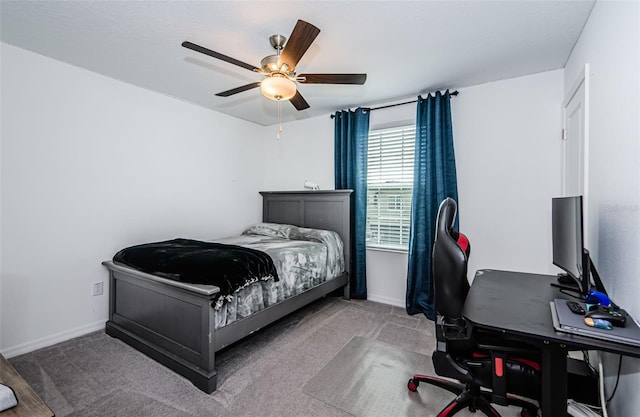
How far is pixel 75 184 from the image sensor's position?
2.61 meters

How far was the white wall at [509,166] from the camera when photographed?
8.75ft

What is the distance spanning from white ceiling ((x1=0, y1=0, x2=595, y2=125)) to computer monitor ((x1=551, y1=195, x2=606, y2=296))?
1.27 meters

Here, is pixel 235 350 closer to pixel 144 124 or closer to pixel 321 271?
pixel 321 271

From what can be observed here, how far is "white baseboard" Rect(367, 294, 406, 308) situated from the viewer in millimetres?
3436

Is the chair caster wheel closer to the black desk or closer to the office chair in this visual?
the office chair

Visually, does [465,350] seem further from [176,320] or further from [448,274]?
[176,320]

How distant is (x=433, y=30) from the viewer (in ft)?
6.73

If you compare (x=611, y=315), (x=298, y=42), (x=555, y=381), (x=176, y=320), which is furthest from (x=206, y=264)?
(x=611, y=315)

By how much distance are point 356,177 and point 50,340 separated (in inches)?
131

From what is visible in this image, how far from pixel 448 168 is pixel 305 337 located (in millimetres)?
2200

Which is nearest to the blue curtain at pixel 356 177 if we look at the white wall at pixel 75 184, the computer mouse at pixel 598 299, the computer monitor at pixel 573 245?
the white wall at pixel 75 184

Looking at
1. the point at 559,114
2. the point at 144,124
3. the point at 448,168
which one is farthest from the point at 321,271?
the point at 559,114

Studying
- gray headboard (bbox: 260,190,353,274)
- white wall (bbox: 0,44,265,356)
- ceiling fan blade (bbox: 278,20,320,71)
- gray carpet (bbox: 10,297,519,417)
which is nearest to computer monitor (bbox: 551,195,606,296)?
gray carpet (bbox: 10,297,519,417)

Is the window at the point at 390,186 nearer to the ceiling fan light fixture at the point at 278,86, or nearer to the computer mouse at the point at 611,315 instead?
the ceiling fan light fixture at the point at 278,86
